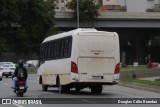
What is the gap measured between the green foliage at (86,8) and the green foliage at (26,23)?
6.05 m

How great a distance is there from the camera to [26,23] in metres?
99.6

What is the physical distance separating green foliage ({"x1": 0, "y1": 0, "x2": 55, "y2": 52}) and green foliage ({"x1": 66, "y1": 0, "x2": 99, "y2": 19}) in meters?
6.05

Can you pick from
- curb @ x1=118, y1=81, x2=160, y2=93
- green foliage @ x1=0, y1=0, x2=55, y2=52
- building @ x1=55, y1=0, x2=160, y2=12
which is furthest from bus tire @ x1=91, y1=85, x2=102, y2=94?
building @ x1=55, y1=0, x2=160, y2=12

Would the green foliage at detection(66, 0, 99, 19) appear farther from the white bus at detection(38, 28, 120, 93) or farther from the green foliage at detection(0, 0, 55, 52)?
the white bus at detection(38, 28, 120, 93)

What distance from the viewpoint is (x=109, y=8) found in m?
162

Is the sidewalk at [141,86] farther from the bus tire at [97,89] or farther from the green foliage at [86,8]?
the green foliage at [86,8]

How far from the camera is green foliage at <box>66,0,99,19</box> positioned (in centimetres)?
10331

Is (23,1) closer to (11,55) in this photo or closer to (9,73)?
(11,55)

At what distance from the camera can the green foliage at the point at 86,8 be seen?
10331 centimetres

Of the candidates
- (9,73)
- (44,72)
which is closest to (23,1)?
(9,73)

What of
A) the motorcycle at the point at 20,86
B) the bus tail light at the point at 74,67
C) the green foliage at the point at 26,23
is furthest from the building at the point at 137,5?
the motorcycle at the point at 20,86

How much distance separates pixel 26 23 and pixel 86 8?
12.8 meters

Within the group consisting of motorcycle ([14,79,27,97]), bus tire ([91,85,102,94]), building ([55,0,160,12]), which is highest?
motorcycle ([14,79,27,97])

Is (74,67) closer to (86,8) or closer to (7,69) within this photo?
(7,69)
